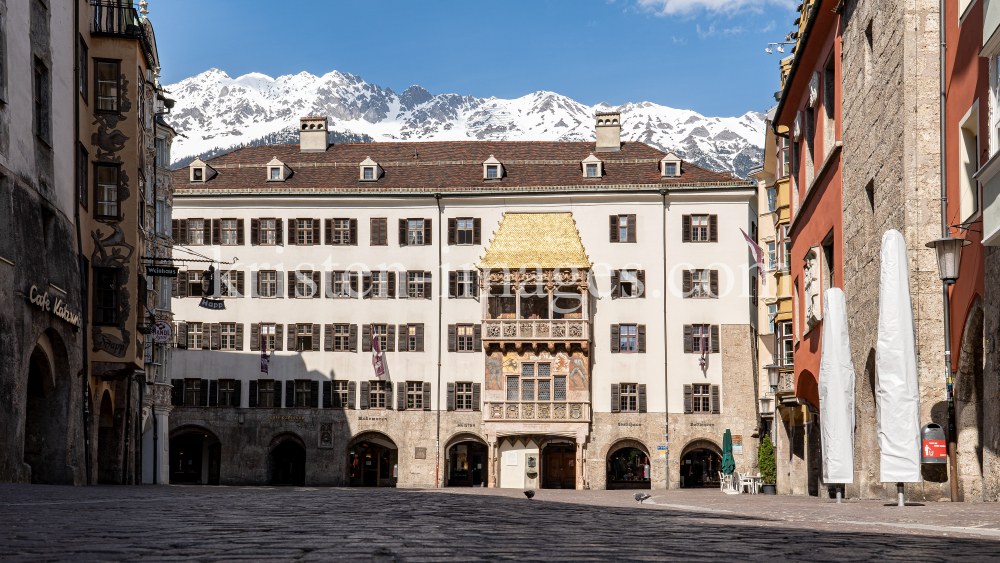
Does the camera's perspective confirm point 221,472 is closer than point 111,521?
No

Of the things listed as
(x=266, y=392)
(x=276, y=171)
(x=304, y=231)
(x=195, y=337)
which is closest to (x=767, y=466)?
(x=266, y=392)

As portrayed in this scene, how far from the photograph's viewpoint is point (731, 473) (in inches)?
1826

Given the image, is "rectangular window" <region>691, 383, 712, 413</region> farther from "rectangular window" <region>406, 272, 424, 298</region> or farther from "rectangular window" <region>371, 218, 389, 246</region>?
"rectangular window" <region>371, 218, 389, 246</region>

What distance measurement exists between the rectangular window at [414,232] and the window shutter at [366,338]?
4.79m

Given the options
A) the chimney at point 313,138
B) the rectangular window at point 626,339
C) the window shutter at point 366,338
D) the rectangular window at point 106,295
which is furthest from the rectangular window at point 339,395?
the rectangular window at point 106,295

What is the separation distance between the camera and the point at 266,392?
5878 cm

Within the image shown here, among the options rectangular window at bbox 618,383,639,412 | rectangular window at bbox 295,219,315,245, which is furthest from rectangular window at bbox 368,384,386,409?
rectangular window at bbox 618,383,639,412

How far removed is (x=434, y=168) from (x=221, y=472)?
62.7 feet

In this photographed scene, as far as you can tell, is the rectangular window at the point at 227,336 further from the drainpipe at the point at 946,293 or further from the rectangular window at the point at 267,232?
the drainpipe at the point at 946,293

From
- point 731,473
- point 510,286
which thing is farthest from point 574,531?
point 510,286

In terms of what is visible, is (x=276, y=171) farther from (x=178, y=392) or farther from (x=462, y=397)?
(x=462, y=397)

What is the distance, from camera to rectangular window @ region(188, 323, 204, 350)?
A: 194ft

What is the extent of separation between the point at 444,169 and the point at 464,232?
5.08m

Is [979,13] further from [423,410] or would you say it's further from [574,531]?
[423,410]
